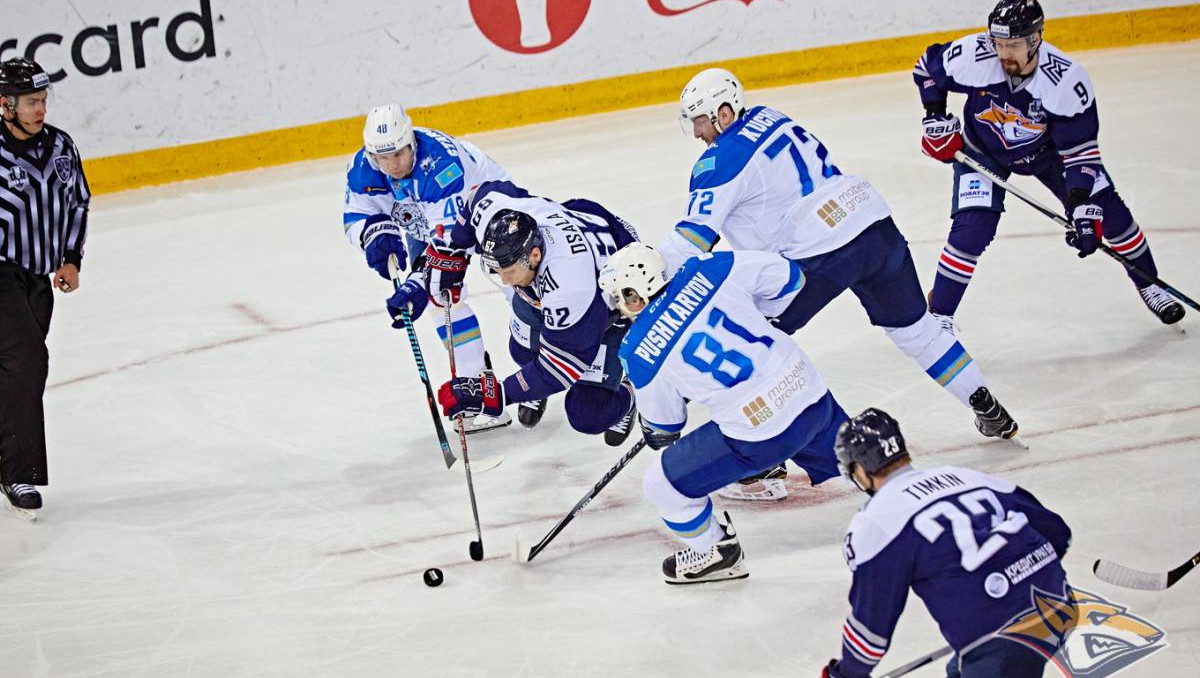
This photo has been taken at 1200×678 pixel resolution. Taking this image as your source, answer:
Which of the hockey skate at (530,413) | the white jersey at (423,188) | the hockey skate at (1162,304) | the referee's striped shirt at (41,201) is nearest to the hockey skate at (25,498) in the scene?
the referee's striped shirt at (41,201)

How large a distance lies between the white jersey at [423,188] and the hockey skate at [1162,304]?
2333 mm

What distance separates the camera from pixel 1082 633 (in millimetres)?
2771

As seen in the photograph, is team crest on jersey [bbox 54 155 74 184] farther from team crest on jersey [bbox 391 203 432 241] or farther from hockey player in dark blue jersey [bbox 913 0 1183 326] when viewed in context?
hockey player in dark blue jersey [bbox 913 0 1183 326]

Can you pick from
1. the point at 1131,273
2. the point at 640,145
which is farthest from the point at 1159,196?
the point at 640,145

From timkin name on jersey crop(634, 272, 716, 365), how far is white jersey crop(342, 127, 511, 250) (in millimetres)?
1459

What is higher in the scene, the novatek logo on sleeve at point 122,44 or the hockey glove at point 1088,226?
the hockey glove at point 1088,226

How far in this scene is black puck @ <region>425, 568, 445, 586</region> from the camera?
3.87 m

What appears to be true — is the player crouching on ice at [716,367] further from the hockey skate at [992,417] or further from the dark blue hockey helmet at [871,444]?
the hockey skate at [992,417]

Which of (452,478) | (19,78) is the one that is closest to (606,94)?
(452,478)

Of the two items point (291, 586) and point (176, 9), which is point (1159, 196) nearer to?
point (291, 586)

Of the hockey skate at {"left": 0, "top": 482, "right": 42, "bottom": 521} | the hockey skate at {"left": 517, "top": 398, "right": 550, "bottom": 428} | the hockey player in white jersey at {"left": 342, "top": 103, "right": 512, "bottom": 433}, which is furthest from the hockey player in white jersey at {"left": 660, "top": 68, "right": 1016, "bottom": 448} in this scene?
the hockey skate at {"left": 0, "top": 482, "right": 42, "bottom": 521}

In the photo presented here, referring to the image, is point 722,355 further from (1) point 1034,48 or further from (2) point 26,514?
(2) point 26,514

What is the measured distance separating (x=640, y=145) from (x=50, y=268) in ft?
13.9

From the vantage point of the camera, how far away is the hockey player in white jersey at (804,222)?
414 cm
